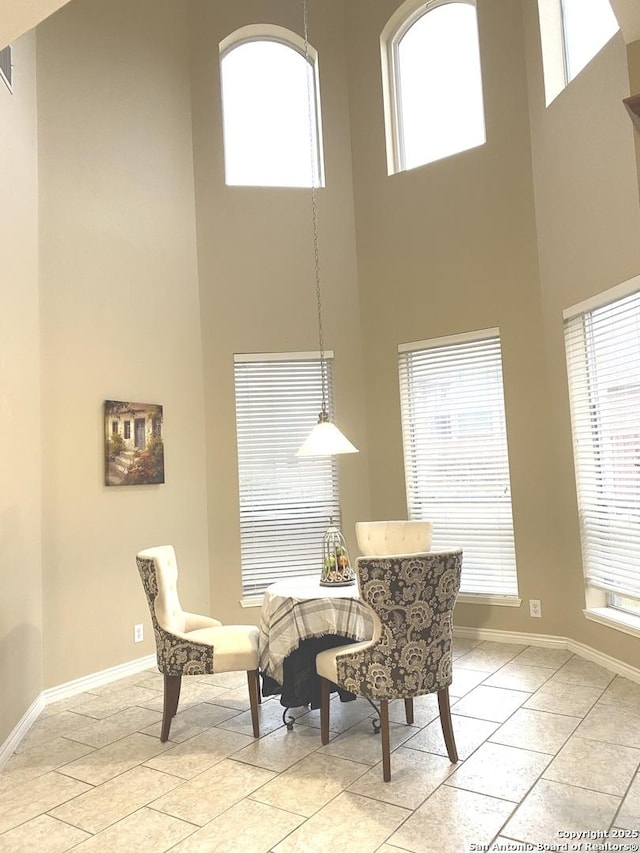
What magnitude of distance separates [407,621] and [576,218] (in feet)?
9.91

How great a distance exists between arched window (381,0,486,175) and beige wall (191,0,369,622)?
514 millimetres

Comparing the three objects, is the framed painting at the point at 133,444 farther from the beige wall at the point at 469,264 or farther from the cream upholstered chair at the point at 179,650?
the beige wall at the point at 469,264

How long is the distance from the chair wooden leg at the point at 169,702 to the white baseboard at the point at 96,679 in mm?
1109

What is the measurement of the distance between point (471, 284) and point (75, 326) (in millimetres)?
3015

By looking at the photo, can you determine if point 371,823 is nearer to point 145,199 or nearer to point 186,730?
point 186,730

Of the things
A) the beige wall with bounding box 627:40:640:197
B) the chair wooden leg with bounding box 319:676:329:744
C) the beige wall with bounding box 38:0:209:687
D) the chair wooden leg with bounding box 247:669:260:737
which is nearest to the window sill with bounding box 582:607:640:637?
the chair wooden leg with bounding box 319:676:329:744

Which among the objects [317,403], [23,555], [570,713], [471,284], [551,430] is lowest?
[570,713]

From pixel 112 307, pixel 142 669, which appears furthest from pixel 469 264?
pixel 142 669

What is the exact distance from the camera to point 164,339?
195 inches

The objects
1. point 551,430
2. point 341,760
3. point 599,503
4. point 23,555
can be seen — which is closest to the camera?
point 341,760

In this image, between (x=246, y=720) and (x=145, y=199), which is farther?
(x=145, y=199)

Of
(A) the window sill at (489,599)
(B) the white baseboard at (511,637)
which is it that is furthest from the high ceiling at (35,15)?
(B) the white baseboard at (511,637)

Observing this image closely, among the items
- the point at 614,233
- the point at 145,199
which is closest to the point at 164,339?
the point at 145,199

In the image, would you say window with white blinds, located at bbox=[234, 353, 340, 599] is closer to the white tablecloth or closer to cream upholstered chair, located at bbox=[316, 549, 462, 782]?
the white tablecloth
